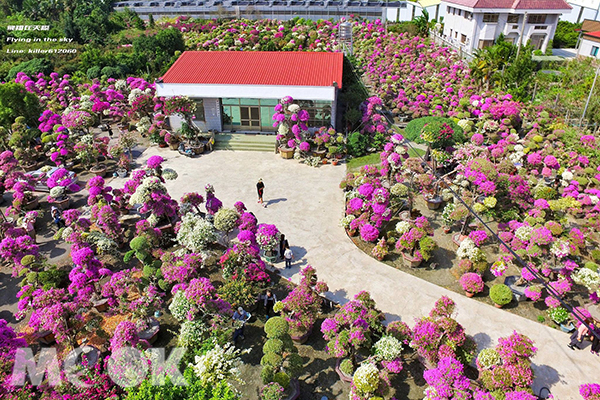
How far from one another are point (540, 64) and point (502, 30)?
Result: 18.7ft

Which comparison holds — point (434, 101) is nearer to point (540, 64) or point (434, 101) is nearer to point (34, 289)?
point (540, 64)

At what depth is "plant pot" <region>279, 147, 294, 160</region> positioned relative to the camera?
24172 millimetres

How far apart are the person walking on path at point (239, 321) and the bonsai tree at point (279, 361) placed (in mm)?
1430

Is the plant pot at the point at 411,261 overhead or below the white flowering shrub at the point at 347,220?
below

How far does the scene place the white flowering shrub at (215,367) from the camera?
30.7ft

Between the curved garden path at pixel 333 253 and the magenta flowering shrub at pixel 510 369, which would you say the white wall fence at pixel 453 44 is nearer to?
the curved garden path at pixel 333 253

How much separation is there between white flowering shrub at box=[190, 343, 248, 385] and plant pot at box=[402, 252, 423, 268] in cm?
832

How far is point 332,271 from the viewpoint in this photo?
1536 centimetres

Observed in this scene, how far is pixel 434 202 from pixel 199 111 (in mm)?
17266

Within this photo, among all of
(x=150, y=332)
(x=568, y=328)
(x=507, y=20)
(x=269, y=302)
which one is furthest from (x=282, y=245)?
(x=507, y=20)

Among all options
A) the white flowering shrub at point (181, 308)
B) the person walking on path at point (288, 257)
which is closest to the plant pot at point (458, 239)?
the person walking on path at point (288, 257)

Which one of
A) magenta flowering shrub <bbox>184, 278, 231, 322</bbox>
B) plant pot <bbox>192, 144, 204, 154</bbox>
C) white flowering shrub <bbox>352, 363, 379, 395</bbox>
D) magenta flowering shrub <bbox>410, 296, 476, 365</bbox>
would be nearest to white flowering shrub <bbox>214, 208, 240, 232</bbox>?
magenta flowering shrub <bbox>184, 278, 231, 322</bbox>

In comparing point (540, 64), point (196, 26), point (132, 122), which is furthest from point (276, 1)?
point (132, 122)

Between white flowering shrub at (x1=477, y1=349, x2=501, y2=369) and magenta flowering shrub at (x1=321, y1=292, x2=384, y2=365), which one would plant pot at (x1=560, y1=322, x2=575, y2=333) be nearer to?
white flowering shrub at (x1=477, y1=349, x2=501, y2=369)
